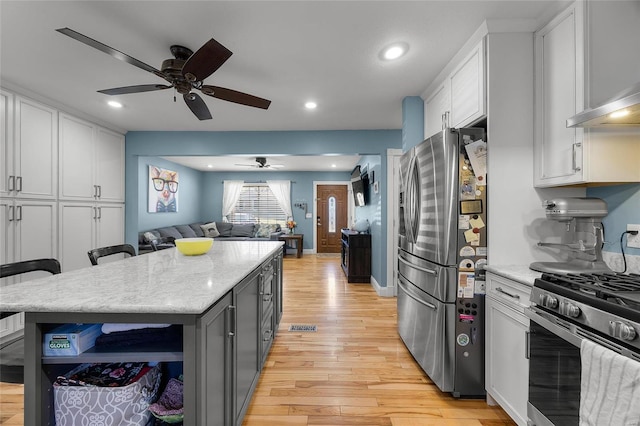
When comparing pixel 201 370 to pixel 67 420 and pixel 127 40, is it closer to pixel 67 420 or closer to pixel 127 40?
pixel 67 420

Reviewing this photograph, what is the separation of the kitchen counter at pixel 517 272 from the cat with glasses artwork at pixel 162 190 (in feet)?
19.0

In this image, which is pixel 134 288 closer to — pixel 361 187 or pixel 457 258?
pixel 457 258

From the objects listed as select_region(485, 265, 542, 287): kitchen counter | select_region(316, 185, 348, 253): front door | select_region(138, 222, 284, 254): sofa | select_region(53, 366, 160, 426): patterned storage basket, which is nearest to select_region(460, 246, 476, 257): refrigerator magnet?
select_region(485, 265, 542, 287): kitchen counter

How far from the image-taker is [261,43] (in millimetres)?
2023

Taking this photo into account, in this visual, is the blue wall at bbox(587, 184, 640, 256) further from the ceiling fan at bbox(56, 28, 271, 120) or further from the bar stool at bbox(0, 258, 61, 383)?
the bar stool at bbox(0, 258, 61, 383)

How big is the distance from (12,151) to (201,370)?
3.29 meters

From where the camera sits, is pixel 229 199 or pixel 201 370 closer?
pixel 201 370

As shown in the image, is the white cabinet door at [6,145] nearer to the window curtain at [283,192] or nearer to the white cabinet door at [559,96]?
the white cabinet door at [559,96]

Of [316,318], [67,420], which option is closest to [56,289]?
[67,420]

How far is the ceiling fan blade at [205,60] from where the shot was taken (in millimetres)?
1561

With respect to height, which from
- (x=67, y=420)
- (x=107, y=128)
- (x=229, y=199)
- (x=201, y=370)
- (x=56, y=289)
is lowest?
(x=67, y=420)

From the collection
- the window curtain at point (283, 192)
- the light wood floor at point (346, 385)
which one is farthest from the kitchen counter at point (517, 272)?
the window curtain at point (283, 192)

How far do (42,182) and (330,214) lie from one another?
6.05 m

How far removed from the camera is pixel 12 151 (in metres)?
2.72
